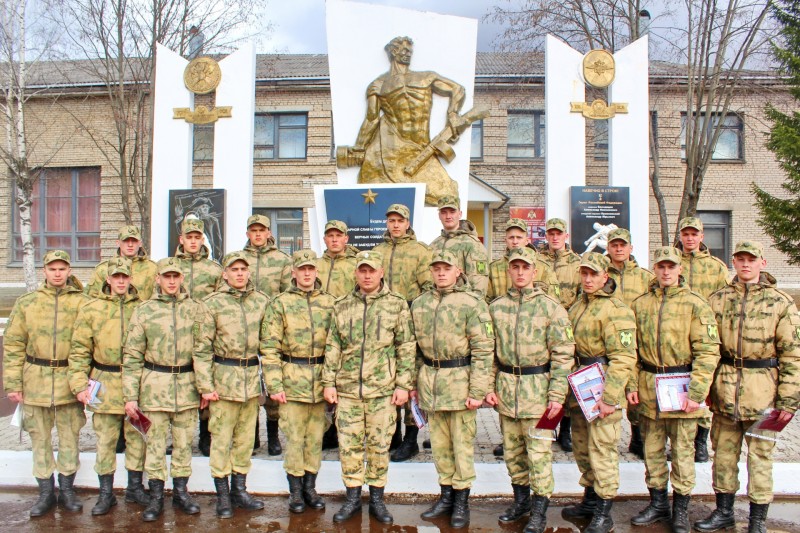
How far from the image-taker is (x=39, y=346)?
4609 millimetres

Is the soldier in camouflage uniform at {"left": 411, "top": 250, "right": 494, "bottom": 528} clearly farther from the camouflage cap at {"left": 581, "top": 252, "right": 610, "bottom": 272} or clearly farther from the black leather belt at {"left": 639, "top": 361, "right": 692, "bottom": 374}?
the black leather belt at {"left": 639, "top": 361, "right": 692, "bottom": 374}

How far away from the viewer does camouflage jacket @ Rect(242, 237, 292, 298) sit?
5836mm

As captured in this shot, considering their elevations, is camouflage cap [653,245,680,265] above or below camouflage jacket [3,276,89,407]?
above

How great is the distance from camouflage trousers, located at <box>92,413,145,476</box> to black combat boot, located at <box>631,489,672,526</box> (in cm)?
360

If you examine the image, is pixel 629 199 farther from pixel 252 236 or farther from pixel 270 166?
pixel 270 166

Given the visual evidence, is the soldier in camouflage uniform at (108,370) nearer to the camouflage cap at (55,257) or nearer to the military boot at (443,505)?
the camouflage cap at (55,257)

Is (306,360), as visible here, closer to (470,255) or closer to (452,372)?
(452,372)

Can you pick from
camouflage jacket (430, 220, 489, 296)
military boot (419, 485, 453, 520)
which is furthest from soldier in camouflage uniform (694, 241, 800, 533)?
camouflage jacket (430, 220, 489, 296)

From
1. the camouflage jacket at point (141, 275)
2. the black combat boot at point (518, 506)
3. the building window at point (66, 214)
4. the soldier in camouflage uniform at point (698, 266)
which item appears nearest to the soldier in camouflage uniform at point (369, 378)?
the black combat boot at point (518, 506)

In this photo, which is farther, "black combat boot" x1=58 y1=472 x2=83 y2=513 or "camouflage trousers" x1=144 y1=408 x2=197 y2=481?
"black combat boot" x1=58 y1=472 x2=83 y2=513

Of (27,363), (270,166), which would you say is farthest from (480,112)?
(270,166)

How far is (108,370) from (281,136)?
1525cm

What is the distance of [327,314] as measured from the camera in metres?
4.61

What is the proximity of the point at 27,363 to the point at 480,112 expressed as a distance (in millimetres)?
5690
